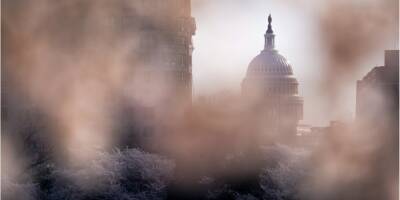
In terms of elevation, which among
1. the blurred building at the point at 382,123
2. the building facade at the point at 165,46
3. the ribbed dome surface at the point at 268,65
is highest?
the ribbed dome surface at the point at 268,65

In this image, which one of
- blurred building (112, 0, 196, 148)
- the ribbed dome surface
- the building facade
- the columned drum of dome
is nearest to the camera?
blurred building (112, 0, 196, 148)

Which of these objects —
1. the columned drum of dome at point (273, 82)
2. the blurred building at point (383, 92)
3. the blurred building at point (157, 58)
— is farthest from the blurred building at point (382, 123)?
the columned drum of dome at point (273, 82)

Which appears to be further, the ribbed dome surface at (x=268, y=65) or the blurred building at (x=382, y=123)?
the ribbed dome surface at (x=268, y=65)

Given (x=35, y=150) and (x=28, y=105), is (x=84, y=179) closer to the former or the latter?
(x=35, y=150)

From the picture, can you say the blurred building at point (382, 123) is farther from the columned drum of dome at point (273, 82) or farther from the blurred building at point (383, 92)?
the columned drum of dome at point (273, 82)

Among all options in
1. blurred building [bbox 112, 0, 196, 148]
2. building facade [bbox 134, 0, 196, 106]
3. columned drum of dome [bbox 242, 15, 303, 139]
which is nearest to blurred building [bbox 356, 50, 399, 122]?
blurred building [bbox 112, 0, 196, 148]

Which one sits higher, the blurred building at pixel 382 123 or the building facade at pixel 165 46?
the building facade at pixel 165 46

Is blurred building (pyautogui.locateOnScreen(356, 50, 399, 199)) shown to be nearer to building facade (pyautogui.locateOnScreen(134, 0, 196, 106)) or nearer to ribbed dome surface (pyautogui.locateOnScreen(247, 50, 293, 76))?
building facade (pyautogui.locateOnScreen(134, 0, 196, 106))

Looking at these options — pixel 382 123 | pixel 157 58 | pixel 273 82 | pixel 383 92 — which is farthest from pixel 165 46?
pixel 273 82

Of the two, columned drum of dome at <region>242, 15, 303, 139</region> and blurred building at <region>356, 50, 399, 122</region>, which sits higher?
columned drum of dome at <region>242, 15, 303, 139</region>
